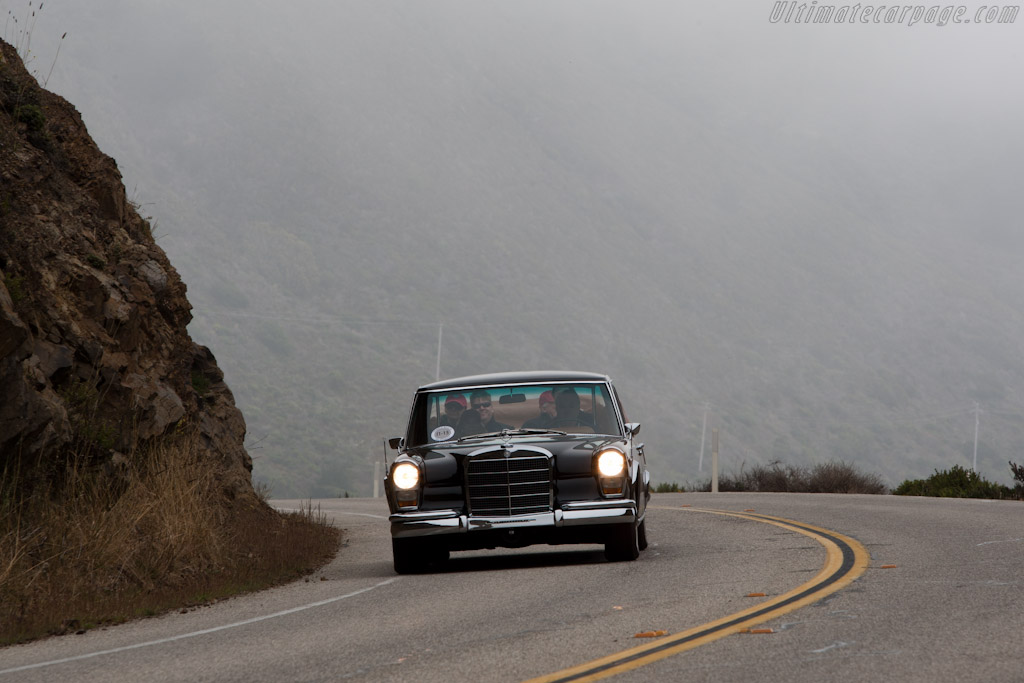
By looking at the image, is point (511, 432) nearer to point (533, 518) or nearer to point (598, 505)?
point (533, 518)

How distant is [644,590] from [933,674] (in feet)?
12.5

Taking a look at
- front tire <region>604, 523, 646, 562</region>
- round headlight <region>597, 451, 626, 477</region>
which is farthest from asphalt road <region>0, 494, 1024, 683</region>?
round headlight <region>597, 451, 626, 477</region>

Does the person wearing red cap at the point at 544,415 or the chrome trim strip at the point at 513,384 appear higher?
the chrome trim strip at the point at 513,384

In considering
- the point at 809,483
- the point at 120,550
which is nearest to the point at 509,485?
the point at 120,550

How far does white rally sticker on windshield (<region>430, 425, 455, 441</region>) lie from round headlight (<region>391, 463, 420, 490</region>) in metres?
0.69

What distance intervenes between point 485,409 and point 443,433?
1.63 feet

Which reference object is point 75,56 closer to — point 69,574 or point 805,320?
point 805,320

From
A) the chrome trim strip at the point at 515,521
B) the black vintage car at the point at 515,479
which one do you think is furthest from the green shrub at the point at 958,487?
the chrome trim strip at the point at 515,521

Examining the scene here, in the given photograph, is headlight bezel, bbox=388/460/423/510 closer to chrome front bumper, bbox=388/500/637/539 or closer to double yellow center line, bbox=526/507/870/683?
chrome front bumper, bbox=388/500/637/539

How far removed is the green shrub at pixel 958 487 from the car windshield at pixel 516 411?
11768 millimetres

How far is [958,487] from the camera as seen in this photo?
23734mm

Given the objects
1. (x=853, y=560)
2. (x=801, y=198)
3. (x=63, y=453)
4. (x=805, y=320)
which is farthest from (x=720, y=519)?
(x=801, y=198)

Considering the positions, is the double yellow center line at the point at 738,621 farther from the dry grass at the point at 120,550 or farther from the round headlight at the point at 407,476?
the dry grass at the point at 120,550

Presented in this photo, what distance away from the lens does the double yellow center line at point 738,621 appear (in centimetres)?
679
